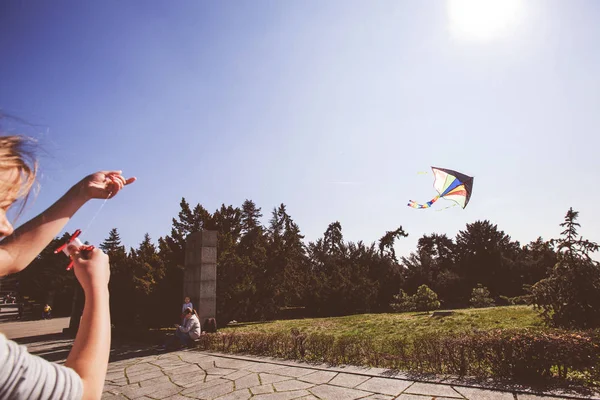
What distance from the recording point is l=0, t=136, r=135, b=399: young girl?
2.35ft

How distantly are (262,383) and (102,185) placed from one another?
6.12 metres

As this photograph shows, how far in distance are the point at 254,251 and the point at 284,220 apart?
113 feet

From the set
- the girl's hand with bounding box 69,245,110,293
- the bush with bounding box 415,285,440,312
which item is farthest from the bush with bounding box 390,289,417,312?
the girl's hand with bounding box 69,245,110,293

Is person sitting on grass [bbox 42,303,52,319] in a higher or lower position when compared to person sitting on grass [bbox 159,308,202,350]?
lower

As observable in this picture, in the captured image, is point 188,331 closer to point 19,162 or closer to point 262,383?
point 262,383

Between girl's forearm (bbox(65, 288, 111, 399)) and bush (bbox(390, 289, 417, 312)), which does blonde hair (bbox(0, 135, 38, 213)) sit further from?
bush (bbox(390, 289, 417, 312))

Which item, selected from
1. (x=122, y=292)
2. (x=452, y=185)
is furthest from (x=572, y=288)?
(x=122, y=292)

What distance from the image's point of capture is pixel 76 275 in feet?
3.55

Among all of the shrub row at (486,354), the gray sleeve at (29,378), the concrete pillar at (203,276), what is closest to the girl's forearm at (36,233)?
the gray sleeve at (29,378)

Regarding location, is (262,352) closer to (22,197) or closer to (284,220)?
(22,197)

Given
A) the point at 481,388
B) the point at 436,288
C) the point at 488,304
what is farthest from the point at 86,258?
the point at 436,288

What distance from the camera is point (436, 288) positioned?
28672mm

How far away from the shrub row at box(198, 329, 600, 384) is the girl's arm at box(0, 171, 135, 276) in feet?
22.4

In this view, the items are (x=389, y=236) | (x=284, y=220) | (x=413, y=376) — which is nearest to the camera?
(x=413, y=376)
